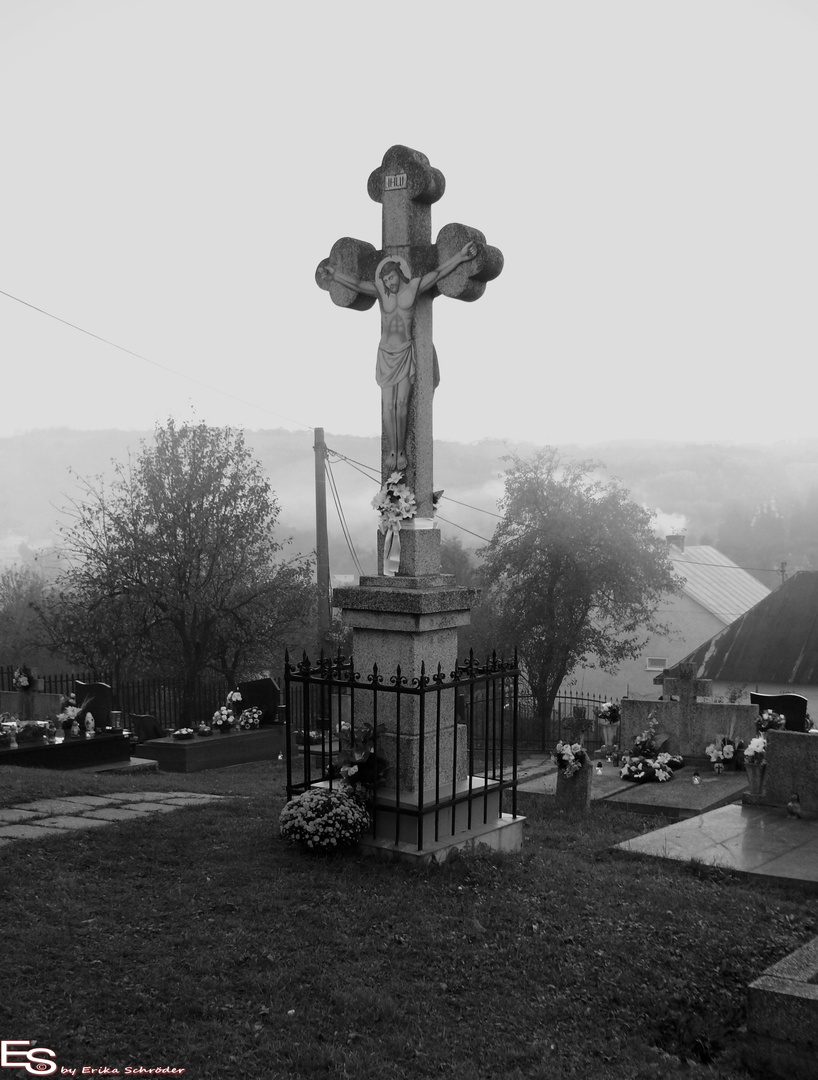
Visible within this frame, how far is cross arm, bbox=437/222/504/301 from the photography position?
24.0ft

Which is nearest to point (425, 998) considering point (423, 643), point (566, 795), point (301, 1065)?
point (301, 1065)

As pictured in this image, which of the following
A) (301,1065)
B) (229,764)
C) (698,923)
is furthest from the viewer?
(229,764)

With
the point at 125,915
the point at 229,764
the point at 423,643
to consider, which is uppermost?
the point at 423,643

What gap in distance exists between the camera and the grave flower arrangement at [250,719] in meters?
16.9

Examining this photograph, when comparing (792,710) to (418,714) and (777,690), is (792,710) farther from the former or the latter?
(777,690)

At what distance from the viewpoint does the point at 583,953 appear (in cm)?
538

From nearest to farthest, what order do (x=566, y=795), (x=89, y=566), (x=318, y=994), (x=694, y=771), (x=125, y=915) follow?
(x=318, y=994)
(x=125, y=915)
(x=566, y=795)
(x=694, y=771)
(x=89, y=566)

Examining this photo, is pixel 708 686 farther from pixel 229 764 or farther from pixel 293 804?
pixel 293 804

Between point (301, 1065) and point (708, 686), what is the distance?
1091 centimetres

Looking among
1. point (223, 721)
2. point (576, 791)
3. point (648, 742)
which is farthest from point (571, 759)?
point (223, 721)

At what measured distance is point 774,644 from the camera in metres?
30.8

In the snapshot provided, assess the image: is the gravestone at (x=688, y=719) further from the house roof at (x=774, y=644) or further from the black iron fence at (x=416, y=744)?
the house roof at (x=774, y=644)

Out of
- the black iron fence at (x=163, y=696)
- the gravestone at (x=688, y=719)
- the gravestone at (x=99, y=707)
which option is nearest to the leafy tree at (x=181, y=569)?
the black iron fence at (x=163, y=696)

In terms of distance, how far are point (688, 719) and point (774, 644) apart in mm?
18756
